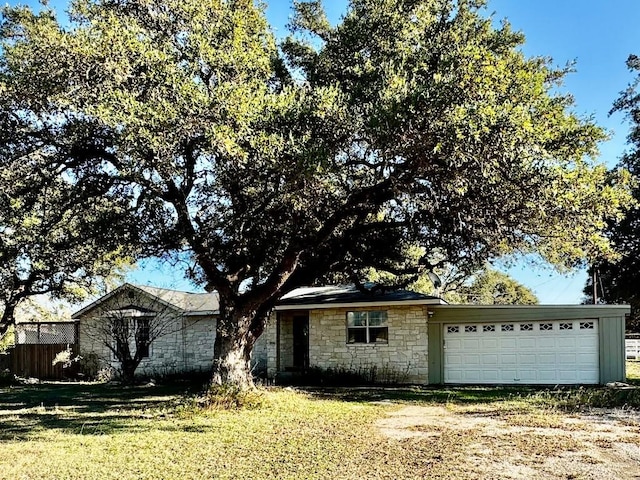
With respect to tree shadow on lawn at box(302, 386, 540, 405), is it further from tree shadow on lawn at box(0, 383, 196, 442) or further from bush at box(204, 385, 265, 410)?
tree shadow on lawn at box(0, 383, 196, 442)

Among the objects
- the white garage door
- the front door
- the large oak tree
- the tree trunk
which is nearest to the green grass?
the tree trunk

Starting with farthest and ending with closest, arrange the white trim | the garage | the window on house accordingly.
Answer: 1. the window on house
2. the white trim
3. the garage

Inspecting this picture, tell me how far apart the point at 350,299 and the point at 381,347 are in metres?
1.68

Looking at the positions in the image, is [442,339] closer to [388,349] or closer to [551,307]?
[388,349]

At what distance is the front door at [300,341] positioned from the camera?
62.5 ft

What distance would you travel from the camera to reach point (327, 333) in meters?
18.0

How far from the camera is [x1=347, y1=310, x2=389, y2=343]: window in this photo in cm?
1744

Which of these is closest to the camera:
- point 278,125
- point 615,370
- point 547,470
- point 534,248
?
point 547,470

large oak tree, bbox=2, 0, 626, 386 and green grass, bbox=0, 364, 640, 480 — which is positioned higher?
large oak tree, bbox=2, 0, 626, 386

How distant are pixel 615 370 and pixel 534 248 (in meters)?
5.90

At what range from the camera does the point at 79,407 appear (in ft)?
41.0

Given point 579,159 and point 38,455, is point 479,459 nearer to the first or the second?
point 579,159

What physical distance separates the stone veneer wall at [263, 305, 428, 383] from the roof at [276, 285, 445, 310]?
32 centimetres

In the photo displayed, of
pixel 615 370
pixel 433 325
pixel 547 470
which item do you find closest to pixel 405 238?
pixel 433 325
